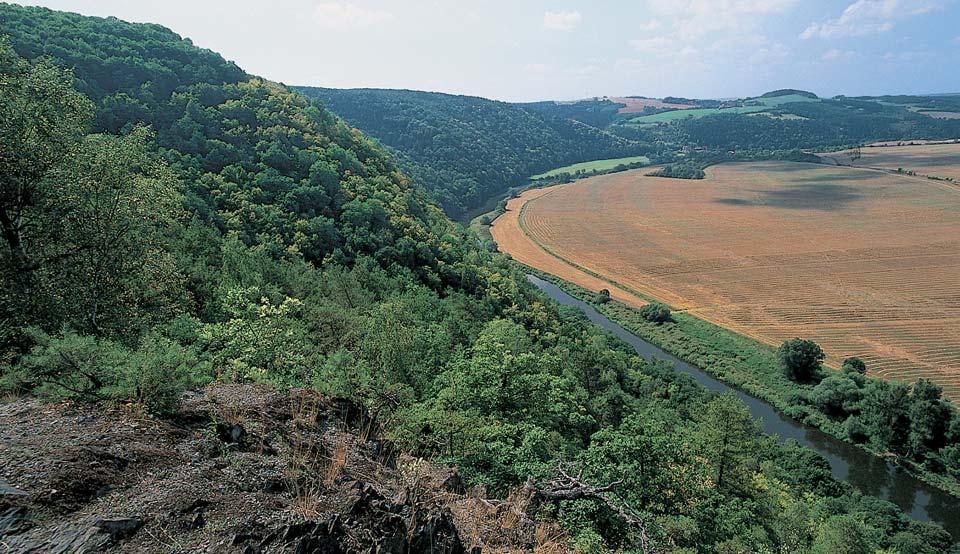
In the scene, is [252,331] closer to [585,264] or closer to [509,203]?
[585,264]

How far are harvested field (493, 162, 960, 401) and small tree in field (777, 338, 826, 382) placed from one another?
4.34m

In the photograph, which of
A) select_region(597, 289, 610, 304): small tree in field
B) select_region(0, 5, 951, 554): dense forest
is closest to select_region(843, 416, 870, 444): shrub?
select_region(0, 5, 951, 554): dense forest

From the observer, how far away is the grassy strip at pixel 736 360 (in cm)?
4438

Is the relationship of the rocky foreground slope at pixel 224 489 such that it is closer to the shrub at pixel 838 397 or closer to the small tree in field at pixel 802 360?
the shrub at pixel 838 397

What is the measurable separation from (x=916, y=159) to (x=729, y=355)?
592 feet

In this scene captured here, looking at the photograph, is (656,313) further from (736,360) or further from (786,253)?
(786,253)

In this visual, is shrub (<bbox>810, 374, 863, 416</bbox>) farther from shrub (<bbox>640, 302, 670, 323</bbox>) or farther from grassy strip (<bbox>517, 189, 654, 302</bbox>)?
grassy strip (<bbox>517, 189, 654, 302</bbox>)

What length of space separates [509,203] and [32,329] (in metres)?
140

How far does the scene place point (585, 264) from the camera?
90688 millimetres

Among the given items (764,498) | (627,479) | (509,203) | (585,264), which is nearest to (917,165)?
(509,203)

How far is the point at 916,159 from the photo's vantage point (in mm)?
171875

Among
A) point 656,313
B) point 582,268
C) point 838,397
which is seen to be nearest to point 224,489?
point 838,397

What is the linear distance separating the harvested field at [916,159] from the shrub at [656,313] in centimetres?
13999

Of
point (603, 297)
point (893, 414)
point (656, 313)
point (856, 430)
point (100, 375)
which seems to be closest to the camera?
point (100, 375)
